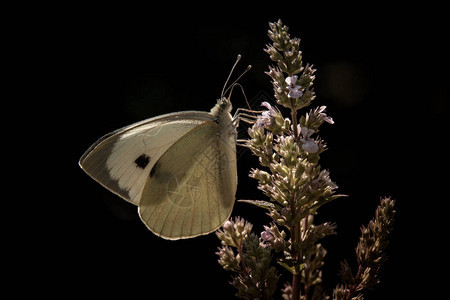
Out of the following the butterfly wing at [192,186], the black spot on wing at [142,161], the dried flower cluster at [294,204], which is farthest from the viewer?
the black spot on wing at [142,161]

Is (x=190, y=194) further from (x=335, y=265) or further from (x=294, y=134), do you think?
(x=335, y=265)

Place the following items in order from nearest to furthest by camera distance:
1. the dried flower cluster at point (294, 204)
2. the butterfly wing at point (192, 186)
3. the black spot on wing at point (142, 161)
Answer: the dried flower cluster at point (294, 204) < the butterfly wing at point (192, 186) < the black spot on wing at point (142, 161)

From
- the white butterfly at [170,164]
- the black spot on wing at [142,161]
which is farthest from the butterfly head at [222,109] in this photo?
the black spot on wing at [142,161]

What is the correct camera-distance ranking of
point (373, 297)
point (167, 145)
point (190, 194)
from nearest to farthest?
point (190, 194), point (167, 145), point (373, 297)

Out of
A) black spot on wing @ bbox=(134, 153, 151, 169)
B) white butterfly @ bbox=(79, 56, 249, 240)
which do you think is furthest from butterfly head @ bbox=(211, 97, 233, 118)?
black spot on wing @ bbox=(134, 153, 151, 169)

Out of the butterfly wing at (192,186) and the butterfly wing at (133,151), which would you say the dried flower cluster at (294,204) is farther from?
the butterfly wing at (133,151)

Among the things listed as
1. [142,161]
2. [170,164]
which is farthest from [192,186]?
[142,161]

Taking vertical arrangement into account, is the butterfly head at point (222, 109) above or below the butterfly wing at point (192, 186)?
above

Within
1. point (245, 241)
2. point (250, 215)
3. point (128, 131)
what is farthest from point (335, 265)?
point (128, 131)
